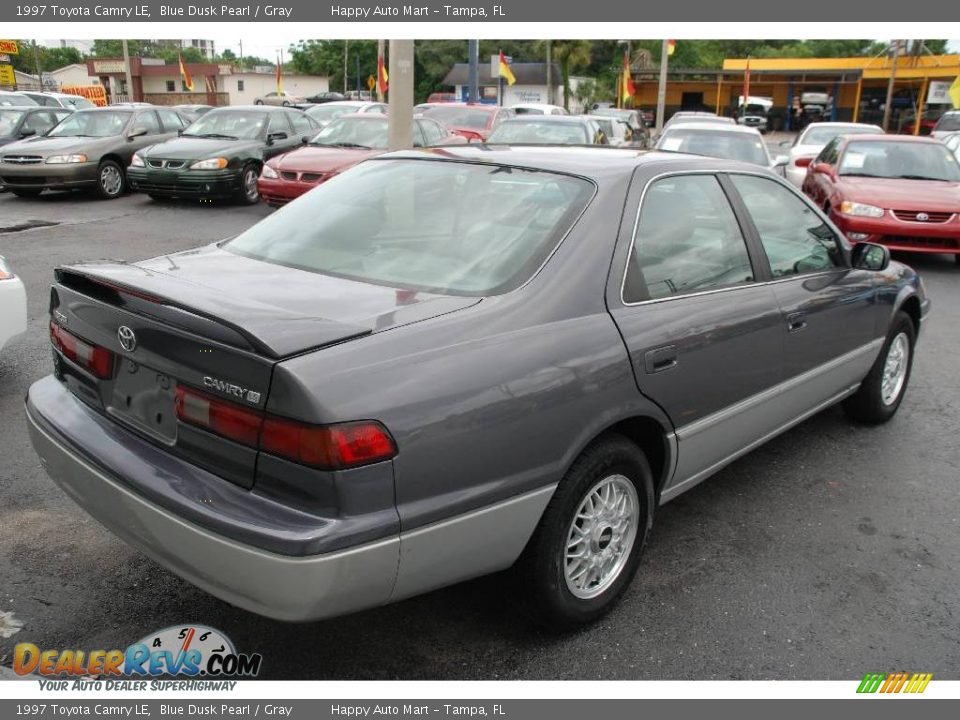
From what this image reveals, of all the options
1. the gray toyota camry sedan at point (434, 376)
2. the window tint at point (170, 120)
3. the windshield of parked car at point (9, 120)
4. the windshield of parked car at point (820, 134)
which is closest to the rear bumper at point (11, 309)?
the gray toyota camry sedan at point (434, 376)

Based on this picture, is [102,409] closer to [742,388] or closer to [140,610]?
[140,610]

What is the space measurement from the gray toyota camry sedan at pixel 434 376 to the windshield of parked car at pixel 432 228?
12mm

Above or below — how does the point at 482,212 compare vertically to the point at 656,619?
above

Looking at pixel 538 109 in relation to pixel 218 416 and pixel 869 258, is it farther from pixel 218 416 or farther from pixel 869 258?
pixel 218 416

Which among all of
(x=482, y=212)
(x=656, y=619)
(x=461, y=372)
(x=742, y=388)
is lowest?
(x=656, y=619)

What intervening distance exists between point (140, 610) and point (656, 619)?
72.9 inches

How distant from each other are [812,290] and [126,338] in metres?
3.03

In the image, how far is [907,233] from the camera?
31.9ft

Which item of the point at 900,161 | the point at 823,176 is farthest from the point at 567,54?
the point at 900,161

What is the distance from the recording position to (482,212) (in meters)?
3.14

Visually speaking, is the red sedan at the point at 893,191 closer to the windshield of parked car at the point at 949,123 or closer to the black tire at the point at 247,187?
the black tire at the point at 247,187

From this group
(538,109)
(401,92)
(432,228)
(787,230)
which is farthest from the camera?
(538,109)

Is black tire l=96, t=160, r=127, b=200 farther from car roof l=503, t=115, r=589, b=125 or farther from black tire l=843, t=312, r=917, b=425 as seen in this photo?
black tire l=843, t=312, r=917, b=425

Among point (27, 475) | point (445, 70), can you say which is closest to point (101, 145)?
point (27, 475)
